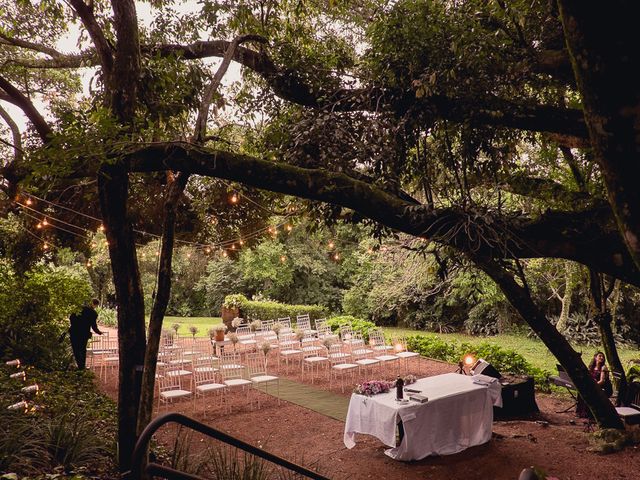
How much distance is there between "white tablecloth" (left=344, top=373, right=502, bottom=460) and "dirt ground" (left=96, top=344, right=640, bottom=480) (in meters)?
0.17

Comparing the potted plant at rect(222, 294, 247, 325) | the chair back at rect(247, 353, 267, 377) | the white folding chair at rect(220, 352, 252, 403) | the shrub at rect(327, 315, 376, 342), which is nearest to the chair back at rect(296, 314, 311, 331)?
the shrub at rect(327, 315, 376, 342)

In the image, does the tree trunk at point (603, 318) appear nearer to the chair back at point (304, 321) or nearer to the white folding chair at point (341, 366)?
the white folding chair at point (341, 366)

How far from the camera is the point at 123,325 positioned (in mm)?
5496

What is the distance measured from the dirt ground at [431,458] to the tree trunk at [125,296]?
218 cm

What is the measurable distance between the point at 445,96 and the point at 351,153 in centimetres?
151

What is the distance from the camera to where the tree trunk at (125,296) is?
5.39 m

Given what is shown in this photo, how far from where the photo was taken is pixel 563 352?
6789 mm

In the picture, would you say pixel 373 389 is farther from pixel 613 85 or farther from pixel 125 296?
pixel 613 85

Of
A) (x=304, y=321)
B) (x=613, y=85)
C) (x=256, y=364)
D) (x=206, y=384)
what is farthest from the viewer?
(x=304, y=321)

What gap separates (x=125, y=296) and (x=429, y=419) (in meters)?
4.54

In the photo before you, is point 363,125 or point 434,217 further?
point 363,125

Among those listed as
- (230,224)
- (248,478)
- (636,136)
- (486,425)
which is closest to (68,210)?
(230,224)

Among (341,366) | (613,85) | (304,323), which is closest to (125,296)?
(613,85)

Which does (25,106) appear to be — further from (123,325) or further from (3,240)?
(3,240)
